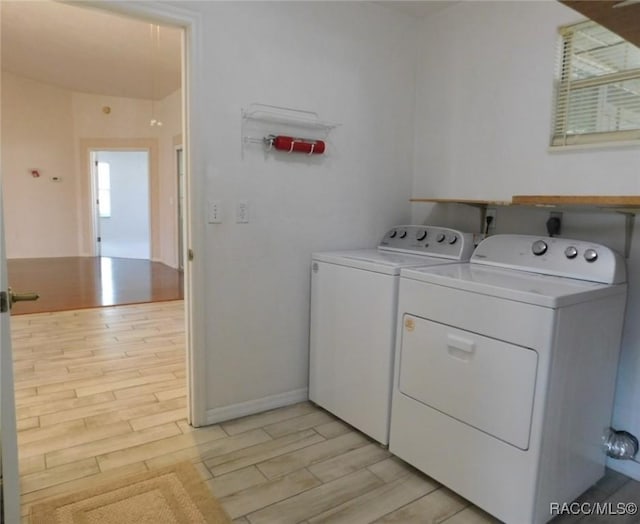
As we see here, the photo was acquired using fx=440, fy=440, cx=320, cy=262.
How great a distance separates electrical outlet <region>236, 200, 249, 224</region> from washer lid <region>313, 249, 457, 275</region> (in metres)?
0.45

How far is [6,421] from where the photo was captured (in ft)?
4.04

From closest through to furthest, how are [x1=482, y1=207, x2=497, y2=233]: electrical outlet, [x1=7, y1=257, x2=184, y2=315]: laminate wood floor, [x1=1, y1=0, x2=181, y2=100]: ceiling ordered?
[x1=482, y1=207, x2=497, y2=233]: electrical outlet, [x1=1, y1=0, x2=181, y2=100]: ceiling, [x1=7, y1=257, x2=184, y2=315]: laminate wood floor

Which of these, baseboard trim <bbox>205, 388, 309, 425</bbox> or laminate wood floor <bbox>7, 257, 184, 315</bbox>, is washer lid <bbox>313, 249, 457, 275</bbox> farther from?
laminate wood floor <bbox>7, 257, 184, 315</bbox>

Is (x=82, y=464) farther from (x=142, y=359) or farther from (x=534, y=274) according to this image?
(x=534, y=274)

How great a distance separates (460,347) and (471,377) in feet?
0.38

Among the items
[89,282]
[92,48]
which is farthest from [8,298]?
[89,282]

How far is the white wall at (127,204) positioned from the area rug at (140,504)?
8196 mm

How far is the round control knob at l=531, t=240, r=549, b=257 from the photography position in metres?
1.94

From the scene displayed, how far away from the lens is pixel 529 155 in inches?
89.7

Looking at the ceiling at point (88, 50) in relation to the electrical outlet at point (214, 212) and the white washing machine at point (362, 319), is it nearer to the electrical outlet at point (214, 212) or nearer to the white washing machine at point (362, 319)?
the electrical outlet at point (214, 212)

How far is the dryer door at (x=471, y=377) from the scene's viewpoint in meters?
1.52

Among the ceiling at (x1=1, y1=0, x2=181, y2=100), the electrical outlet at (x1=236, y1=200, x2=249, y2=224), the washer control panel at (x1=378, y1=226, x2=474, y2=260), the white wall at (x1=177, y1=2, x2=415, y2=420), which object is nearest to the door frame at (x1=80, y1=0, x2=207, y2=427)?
the white wall at (x1=177, y1=2, x2=415, y2=420)

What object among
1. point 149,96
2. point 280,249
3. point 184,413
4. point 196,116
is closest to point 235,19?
point 196,116

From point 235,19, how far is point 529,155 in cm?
164
